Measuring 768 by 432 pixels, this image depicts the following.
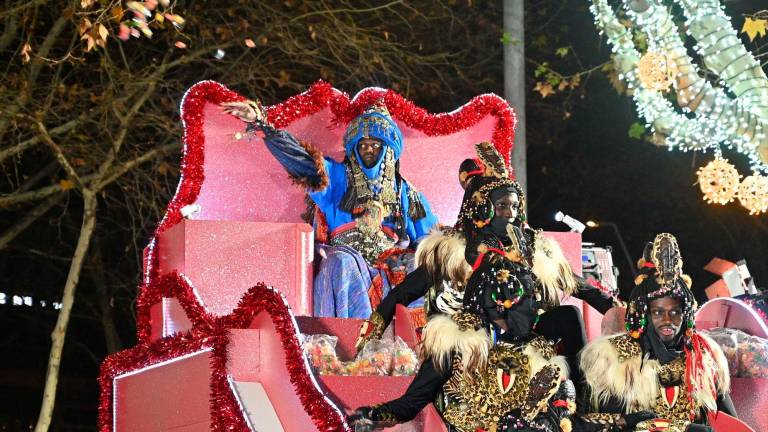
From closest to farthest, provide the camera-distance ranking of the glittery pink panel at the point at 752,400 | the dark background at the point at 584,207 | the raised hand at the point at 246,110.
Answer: the glittery pink panel at the point at 752,400 → the raised hand at the point at 246,110 → the dark background at the point at 584,207

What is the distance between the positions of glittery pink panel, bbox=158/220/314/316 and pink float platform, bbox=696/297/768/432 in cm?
248

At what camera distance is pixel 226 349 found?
5.87m

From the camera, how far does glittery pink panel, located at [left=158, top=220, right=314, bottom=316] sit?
7422mm

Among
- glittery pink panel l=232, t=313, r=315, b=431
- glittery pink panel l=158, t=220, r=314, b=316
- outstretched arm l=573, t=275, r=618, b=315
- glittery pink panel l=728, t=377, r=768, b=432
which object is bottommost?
glittery pink panel l=728, t=377, r=768, b=432

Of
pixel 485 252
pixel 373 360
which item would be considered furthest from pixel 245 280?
pixel 485 252

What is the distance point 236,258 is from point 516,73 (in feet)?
13.3

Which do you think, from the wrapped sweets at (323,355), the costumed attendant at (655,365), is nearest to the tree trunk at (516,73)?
the wrapped sweets at (323,355)

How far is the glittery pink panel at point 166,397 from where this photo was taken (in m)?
6.15

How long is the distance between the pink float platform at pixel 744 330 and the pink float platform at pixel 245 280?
1.85 metres

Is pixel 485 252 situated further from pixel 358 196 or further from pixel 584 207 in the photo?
pixel 584 207

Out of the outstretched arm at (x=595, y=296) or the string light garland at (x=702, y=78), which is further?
the string light garland at (x=702, y=78)

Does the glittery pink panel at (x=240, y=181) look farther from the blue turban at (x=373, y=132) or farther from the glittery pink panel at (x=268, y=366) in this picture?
the glittery pink panel at (x=268, y=366)

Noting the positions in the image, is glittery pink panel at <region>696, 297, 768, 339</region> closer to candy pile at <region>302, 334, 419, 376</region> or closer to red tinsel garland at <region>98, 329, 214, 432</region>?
candy pile at <region>302, 334, 419, 376</region>

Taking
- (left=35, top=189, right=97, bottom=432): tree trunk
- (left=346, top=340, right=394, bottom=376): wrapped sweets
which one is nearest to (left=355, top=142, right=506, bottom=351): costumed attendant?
(left=346, top=340, right=394, bottom=376): wrapped sweets
